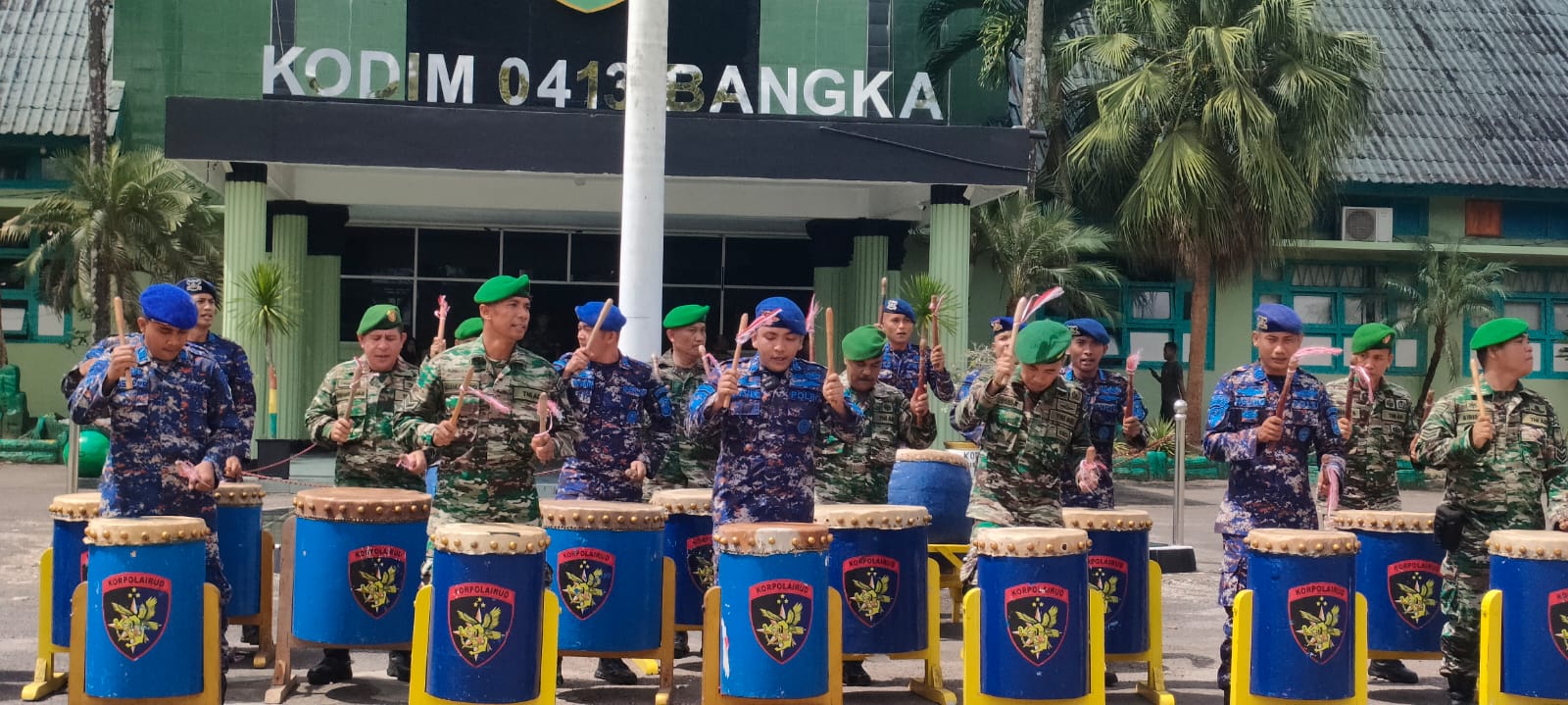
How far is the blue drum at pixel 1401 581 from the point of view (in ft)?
29.3

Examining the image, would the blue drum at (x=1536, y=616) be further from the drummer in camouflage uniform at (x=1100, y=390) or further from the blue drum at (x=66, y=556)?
the blue drum at (x=66, y=556)

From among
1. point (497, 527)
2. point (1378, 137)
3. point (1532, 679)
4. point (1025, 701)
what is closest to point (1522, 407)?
point (1532, 679)

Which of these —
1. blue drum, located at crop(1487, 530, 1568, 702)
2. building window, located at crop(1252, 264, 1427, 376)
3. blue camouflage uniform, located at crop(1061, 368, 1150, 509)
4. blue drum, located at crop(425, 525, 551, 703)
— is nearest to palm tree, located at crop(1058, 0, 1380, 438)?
building window, located at crop(1252, 264, 1427, 376)

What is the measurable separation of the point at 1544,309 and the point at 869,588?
23.6 meters

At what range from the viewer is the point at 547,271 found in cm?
2489

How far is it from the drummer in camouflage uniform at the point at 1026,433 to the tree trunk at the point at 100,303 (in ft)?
58.5

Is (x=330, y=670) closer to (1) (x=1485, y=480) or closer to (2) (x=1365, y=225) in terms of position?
(1) (x=1485, y=480)

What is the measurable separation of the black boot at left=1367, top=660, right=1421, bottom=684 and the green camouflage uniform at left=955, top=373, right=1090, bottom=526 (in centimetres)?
256

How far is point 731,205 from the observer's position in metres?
22.5

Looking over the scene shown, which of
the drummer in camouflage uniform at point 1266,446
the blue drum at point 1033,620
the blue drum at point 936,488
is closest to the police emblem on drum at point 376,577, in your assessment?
the blue drum at point 1033,620

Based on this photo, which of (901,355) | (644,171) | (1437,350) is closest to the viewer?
(901,355)

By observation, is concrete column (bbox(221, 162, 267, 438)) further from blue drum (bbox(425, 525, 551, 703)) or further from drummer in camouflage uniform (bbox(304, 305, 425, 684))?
blue drum (bbox(425, 525, 551, 703))

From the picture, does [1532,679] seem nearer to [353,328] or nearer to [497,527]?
[497,527]

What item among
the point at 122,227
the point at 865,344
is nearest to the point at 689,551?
the point at 865,344
